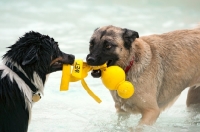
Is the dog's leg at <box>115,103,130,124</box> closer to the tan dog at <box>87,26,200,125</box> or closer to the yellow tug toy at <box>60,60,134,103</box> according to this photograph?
the tan dog at <box>87,26,200,125</box>

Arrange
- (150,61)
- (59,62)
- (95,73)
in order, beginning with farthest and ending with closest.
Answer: (150,61), (95,73), (59,62)

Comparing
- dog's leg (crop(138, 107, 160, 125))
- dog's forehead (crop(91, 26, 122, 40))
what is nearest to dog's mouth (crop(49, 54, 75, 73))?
dog's forehead (crop(91, 26, 122, 40))

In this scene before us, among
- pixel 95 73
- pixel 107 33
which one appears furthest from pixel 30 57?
pixel 107 33

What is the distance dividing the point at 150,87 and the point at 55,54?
1.78 meters

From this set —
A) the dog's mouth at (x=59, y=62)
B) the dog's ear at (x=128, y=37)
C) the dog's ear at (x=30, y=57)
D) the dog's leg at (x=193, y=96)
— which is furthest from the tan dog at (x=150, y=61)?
the dog's ear at (x=30, y=57)

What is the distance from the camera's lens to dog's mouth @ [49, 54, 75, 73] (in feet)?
13.4

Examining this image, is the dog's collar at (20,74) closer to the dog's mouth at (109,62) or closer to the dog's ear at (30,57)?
the dog's ear at (30,57)

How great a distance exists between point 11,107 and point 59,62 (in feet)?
2.51

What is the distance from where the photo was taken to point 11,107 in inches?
146

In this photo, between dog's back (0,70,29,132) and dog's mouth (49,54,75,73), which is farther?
dog's mouth (49,54,75,73)

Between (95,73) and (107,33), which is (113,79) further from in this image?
(107,33)

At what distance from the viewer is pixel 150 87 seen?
535cm

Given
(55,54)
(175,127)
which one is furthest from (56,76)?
(55,54)

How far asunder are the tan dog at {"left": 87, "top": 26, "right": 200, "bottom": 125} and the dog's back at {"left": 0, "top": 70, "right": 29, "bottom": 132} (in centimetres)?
132
